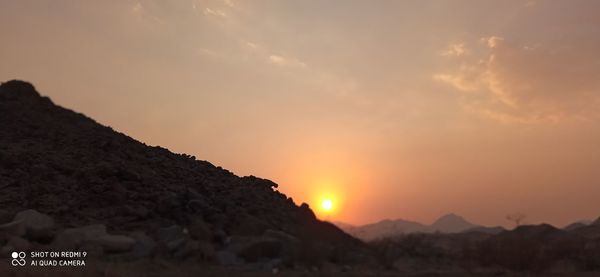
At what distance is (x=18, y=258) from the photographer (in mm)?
15266

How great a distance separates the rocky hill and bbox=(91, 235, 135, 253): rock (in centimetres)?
3

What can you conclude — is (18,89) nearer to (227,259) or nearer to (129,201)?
(129,201)

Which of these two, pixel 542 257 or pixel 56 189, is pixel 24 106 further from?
pixel 542 257

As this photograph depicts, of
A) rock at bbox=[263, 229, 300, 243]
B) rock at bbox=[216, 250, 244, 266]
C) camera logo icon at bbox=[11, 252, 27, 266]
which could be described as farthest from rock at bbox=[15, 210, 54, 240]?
rock at bbox=[263, 229, 300, 243]

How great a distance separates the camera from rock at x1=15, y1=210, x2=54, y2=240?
17.3 meters

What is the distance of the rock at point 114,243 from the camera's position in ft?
53.9

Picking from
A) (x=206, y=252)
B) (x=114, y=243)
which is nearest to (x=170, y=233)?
(x=114, y=243)

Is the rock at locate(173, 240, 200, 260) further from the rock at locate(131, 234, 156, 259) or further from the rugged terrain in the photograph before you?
the rock at locate(131, 234, 156, 259)

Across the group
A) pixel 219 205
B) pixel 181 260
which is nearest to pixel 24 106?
pixel 219 205

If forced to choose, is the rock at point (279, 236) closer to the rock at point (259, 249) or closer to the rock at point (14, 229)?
the rock at point (259, 249)

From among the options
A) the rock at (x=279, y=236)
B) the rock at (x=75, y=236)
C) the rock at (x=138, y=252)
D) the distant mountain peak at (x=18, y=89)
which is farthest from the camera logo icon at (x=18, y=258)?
the distant mountain peak at (x=18, y=89)

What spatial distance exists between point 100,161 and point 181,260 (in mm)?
9538

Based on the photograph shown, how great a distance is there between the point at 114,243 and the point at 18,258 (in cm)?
259

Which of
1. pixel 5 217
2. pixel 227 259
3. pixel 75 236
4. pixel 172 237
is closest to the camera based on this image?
pixel 227 259
